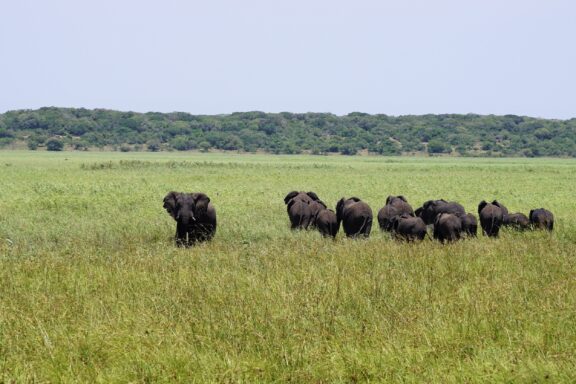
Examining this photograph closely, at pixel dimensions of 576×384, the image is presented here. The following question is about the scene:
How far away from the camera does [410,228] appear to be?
1555 cm

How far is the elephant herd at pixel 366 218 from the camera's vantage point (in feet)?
51.1

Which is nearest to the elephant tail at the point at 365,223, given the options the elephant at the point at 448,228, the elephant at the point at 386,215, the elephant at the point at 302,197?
the elephant at the point at 386,215

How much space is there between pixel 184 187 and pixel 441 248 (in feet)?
65.0

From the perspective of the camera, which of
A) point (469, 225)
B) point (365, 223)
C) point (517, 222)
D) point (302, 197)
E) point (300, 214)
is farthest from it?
point (302, 197)

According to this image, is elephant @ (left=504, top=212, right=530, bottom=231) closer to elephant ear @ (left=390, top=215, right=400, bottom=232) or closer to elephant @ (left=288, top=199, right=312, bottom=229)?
elephant ear @ (left=390, top=215, right=400, bottom=232)

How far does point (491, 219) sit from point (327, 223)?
12.5ft

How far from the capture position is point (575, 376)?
6.22 metres

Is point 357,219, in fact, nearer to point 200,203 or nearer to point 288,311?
point 200,203

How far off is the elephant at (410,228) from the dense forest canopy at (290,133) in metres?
108

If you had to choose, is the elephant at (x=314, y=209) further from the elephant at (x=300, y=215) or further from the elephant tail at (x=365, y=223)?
the elephant tail at (x=365, y=223)

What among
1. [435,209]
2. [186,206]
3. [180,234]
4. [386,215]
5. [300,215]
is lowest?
[180,234]

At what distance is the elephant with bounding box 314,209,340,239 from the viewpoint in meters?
17.5

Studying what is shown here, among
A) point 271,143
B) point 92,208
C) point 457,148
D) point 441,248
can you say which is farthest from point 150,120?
point 441,248

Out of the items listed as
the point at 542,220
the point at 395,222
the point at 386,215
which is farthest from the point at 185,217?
the point at 542,220
